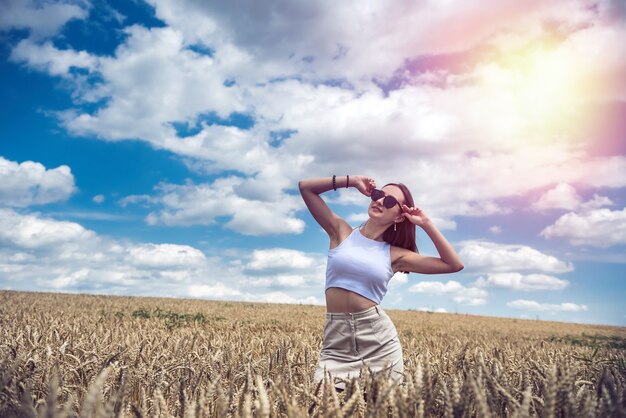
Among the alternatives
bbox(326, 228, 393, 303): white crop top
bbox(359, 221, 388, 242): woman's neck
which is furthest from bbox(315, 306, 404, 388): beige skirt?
bbox(359, 221, 388, 242): woman's neck

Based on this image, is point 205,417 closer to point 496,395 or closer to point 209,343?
point 496,395

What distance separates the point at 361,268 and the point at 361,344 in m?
0.72

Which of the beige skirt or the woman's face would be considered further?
the woman's face

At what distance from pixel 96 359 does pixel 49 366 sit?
0.39 m

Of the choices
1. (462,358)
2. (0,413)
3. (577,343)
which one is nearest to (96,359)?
(0,413)

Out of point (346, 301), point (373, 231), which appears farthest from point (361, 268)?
point (373, 231)

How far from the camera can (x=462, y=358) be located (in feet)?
13.4

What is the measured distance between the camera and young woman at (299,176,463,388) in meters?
4.49

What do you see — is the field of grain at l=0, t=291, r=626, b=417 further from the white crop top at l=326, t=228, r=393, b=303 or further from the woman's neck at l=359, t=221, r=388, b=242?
the woman's neck at l=359, t=221, r=388, b=242

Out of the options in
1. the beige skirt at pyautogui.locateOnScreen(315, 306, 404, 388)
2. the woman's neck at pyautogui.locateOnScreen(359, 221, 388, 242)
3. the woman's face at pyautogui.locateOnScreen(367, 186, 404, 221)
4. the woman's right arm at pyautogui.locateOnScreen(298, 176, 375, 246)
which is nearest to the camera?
the beige skirt at pyautogui.locateOnScreen(315, 306, 404, 388)

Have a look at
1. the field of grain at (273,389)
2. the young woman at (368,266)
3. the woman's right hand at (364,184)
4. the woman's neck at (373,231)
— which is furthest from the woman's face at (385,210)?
the field of grain at (273,389)

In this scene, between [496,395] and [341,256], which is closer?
[496,395]

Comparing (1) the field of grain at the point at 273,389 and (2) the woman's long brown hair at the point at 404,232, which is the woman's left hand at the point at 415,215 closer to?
(2) the woman's long brown hair at the point at 404,232

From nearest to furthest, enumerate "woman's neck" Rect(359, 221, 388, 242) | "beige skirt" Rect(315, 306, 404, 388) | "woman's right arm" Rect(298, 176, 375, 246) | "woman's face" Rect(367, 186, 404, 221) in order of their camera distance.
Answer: "beige skirt" Rect(315, 306, 404, 388)
"woman's face" Rect(367, 186, 404, 221)
"woman's neck" Rect(359, 221, 388, 242)
"woman's right arm" Rect(298, 176, 375, 246)
